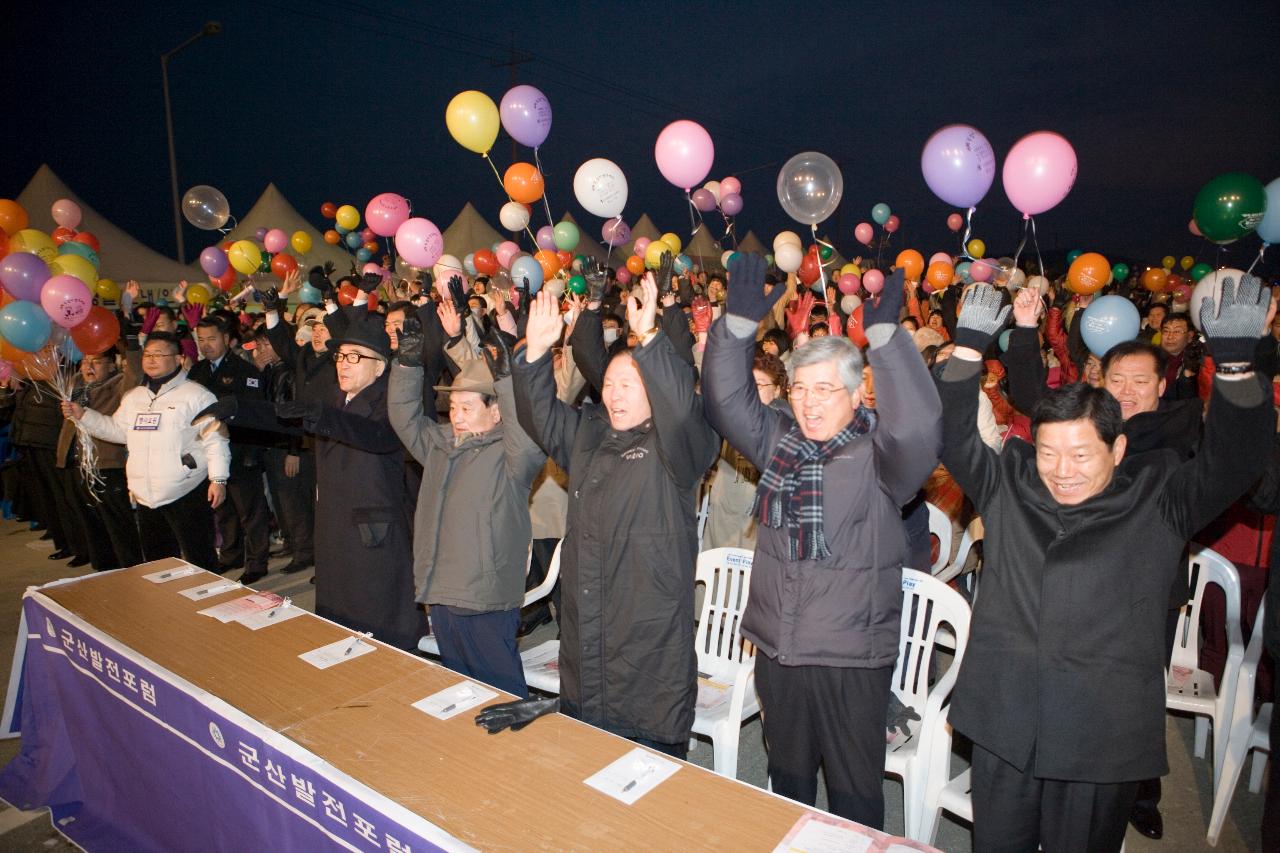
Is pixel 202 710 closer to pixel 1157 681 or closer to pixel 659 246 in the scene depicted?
pixel 1157 681

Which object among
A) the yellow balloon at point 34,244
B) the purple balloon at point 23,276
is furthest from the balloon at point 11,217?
the purple balloon at point 23,276

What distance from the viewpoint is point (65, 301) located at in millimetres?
4680

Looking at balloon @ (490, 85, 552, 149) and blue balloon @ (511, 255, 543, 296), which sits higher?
balloon @ (490, 85, 552, 149)

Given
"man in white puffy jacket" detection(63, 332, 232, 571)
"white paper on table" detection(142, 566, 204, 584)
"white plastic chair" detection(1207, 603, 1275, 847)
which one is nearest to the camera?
"white plastic chair" detection(1207, 603, 1275, 847)

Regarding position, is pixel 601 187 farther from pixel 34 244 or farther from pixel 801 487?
pixel 34 244

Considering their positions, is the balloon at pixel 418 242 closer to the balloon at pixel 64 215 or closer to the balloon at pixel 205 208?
the balloon at pixel 205 208

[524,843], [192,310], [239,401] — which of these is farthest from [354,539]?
[192,310]

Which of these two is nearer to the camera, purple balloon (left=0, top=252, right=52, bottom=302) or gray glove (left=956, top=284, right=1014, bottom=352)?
gray glove (left=956, top=284, right=1014, bottom=352)

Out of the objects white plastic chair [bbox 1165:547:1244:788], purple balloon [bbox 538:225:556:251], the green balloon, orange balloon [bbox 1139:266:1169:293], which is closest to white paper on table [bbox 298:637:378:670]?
white plastic chair [bbox 1165:547:1244:788]

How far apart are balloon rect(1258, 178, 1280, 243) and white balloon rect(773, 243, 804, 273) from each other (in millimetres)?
4798

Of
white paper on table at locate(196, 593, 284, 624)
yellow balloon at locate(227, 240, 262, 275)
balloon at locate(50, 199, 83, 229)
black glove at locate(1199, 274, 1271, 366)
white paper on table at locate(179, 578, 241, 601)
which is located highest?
balloon at locate(50, 199, 83, 229)

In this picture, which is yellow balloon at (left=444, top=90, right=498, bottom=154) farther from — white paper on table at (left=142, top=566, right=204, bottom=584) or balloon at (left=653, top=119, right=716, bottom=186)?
white paper on table at (left=142, top=566, right=204, bottom=584)

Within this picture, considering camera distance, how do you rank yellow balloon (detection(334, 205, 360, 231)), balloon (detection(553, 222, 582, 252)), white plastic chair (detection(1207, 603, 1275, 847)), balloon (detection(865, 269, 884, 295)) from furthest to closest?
yellow balloon (detection(334, 205, 360, 231))
balloon (detection(553, 222, 582, 252))
balloon (detection(865, 269, 884, 295))
white plastic chair (detection(1207, 603, 1275, 847))

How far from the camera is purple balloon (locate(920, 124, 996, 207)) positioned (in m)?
3.82
